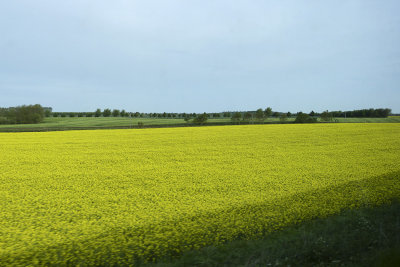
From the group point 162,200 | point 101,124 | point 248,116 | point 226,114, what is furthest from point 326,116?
point 162,200

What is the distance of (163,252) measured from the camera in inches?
165

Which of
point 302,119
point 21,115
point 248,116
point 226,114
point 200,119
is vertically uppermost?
point 226,114

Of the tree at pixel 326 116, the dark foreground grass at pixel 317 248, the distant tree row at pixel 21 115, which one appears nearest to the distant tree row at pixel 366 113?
the tree at pixel 326 116

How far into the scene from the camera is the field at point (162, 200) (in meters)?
4.48

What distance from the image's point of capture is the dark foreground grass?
12.3ft

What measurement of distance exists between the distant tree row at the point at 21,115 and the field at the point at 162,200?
68.2 meters

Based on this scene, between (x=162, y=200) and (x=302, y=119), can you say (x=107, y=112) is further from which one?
(x=162, y=200)

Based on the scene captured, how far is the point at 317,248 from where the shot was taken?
4.12 meters

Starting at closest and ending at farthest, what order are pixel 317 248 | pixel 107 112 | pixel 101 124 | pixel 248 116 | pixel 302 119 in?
pixel 317 248
pixel 302 119
pixel 101 124
pixel 248 116
pixel 107 112

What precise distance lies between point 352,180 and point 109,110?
114 metres

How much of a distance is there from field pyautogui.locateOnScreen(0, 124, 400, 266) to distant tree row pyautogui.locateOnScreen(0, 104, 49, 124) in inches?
2686

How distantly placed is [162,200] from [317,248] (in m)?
3.84

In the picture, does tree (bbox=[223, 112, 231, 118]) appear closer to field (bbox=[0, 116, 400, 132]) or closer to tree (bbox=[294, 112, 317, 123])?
field (bbox=[0, 116, 400, 132])

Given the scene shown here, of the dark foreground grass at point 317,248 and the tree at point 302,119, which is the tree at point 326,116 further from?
the dark foreground grass at point 317,248
